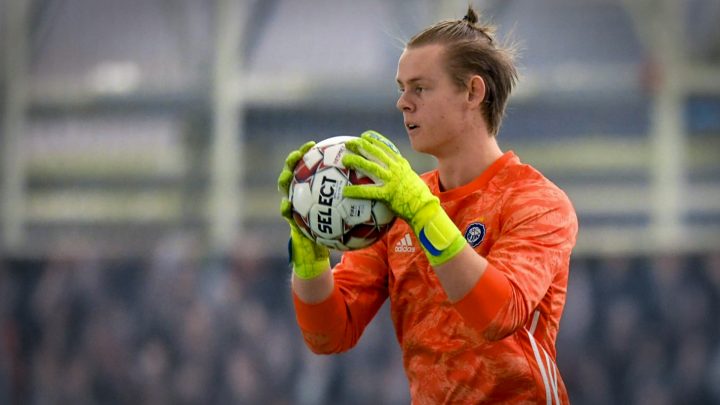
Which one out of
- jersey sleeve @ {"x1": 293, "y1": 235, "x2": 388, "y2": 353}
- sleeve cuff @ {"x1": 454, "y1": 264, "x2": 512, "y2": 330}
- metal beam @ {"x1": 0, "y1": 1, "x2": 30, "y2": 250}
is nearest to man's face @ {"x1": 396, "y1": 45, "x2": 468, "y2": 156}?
jersey sleeve @ {"x1": 293, "y1": 235, "x2": 388, "y2": 353}

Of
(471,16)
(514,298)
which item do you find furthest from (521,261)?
(471,16)

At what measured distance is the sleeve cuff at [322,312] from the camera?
10.3ft

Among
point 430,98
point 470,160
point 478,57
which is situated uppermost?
point 478,57

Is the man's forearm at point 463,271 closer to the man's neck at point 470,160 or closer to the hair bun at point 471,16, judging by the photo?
the man's neck at point 470,160

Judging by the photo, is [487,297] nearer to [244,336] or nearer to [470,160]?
[470,160]

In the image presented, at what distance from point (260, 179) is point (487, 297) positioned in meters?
5.95

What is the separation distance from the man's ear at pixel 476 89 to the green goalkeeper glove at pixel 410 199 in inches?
15.5

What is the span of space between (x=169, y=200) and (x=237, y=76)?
1.10 meters

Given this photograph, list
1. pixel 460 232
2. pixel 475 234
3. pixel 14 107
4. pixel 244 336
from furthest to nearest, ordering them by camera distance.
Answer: pixel 14 107 < pixel 244 336 < pixel 475 234 < pixel 460 232

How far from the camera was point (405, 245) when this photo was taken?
123 inches

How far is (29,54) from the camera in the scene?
8992mm

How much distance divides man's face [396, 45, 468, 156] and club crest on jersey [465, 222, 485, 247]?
26cm

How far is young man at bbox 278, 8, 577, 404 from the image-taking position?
277 cm

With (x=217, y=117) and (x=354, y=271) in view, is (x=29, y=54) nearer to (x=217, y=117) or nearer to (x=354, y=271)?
(x=217, y=117)
